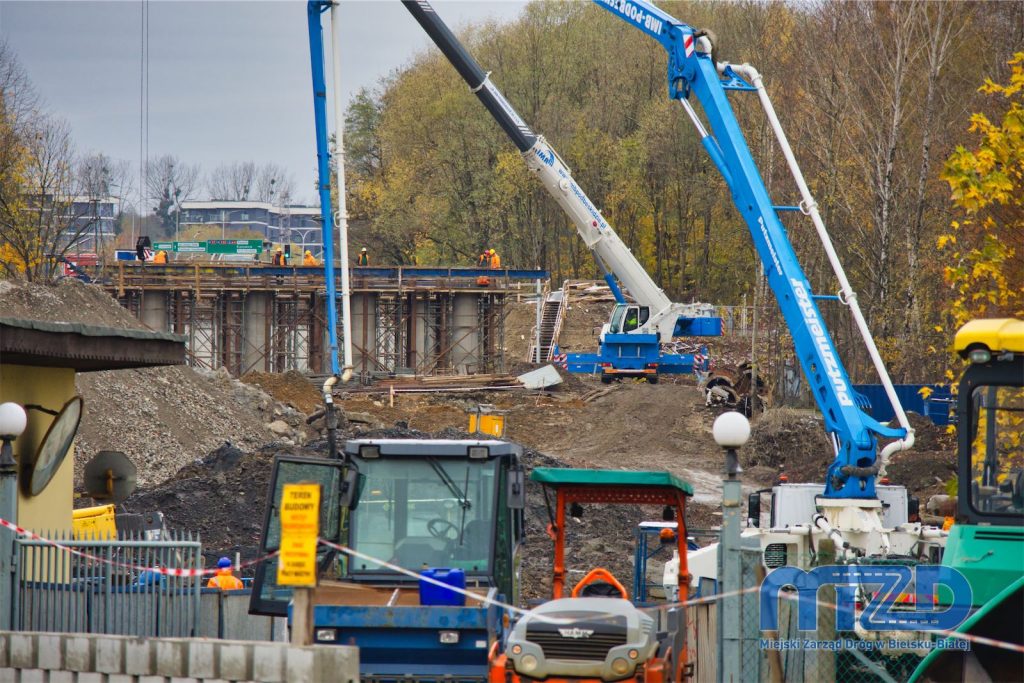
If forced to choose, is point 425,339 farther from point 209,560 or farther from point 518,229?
point 209,560

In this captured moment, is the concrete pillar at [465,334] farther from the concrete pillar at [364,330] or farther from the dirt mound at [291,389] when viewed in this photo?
the dirt mound at [291,389]

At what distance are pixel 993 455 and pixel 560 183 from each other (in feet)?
96.8

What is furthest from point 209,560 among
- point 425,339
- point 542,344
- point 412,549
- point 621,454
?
point 542,344

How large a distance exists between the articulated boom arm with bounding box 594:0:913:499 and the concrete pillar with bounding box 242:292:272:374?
30.9m

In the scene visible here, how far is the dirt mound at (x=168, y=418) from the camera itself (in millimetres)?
29656

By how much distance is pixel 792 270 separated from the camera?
62.8 ft

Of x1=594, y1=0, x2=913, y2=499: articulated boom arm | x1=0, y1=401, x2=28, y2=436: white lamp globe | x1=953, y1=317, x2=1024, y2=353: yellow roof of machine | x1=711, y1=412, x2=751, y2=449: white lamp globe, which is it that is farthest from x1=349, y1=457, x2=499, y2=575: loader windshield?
x1=594, y1=0, x2=913, y2=499: articulated boom arm

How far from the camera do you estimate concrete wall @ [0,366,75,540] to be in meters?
13.3

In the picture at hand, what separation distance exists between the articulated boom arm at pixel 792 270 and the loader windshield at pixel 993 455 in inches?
318

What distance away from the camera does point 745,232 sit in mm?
57469

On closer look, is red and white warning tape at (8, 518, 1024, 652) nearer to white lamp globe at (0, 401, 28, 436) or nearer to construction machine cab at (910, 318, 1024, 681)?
construction machine cab at (910, 318, 1024, 681)

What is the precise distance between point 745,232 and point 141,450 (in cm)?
3418

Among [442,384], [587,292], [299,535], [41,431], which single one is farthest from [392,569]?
[587,292]

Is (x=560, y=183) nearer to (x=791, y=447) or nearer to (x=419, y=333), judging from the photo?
(x=791, y=447)
